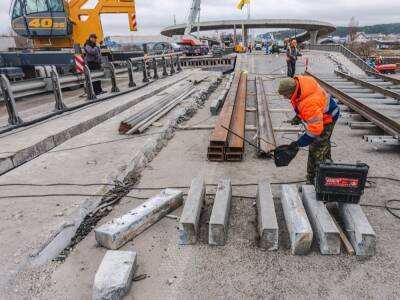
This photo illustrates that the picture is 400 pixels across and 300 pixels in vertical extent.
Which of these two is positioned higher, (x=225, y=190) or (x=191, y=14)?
(x=191, y=14)

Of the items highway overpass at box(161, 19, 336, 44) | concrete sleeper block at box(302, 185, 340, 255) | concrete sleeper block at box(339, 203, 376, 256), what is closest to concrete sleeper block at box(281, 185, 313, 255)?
concrete sleeper block at box(302, 185, 340, 255)

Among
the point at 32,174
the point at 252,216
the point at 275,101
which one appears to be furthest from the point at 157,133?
the point at 275,101

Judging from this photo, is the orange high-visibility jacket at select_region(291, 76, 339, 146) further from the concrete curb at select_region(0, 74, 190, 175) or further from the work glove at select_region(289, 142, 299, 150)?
the concrete curb at select_region(0, 74, 190, 175)

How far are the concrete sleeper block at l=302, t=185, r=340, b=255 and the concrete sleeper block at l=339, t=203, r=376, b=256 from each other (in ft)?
0.56

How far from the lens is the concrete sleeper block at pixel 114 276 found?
2.34 metres

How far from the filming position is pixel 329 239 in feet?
9.29

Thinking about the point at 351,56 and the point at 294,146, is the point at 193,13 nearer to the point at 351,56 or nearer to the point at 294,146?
the point at 351,56

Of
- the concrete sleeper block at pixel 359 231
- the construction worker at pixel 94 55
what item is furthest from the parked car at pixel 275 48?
the concrete sleeper block at pixel 359 231

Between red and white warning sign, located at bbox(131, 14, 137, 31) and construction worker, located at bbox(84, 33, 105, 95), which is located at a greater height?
red and white warning sign, located at bbox(131, 14, 137, 31)

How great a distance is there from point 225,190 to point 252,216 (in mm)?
426

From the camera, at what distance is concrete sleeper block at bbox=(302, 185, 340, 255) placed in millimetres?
2830

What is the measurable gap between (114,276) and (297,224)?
1671 mm

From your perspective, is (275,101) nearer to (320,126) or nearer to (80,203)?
(320,126)

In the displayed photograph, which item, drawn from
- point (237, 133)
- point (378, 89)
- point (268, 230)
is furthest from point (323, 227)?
point (378, 89)
